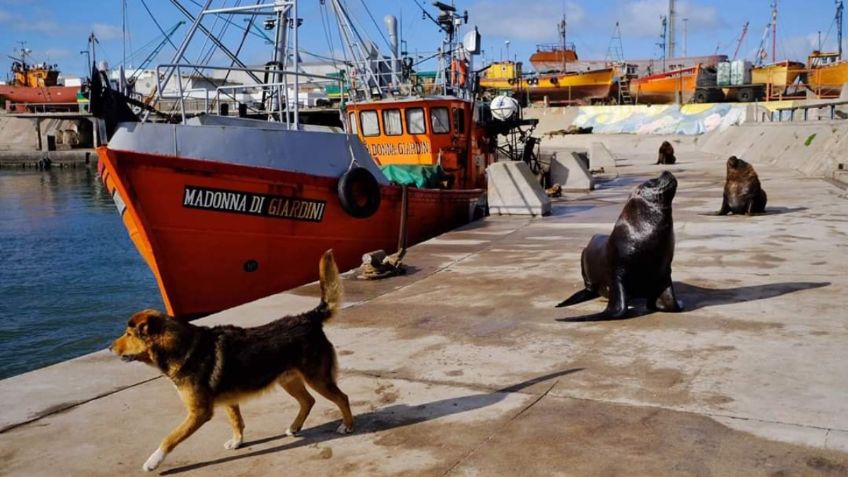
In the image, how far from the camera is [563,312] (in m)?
7.16

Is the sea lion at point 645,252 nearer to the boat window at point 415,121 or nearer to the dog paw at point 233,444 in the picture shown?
the dog paw at point 233,444

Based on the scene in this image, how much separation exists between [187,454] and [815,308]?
17.4 ft

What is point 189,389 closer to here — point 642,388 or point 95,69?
point 642,388

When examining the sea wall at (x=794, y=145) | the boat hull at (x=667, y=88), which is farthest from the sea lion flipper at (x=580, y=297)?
the boat hull at (x=667, y=88)

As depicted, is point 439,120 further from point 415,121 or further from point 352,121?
point 352,121

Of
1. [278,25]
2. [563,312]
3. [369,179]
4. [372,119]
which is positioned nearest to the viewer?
[563,312]

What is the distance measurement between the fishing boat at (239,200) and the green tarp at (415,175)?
2.39 feet

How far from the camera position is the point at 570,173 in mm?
20812

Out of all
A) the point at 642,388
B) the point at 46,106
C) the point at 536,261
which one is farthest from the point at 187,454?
the point at 46,106

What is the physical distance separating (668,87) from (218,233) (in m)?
46.7

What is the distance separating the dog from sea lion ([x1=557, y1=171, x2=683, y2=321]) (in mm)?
3269

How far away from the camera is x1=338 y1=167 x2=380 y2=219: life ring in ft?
37.6

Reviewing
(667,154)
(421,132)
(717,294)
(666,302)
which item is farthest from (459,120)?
(667,154)

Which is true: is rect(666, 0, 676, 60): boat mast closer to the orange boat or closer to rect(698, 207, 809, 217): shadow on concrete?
the orange boat
